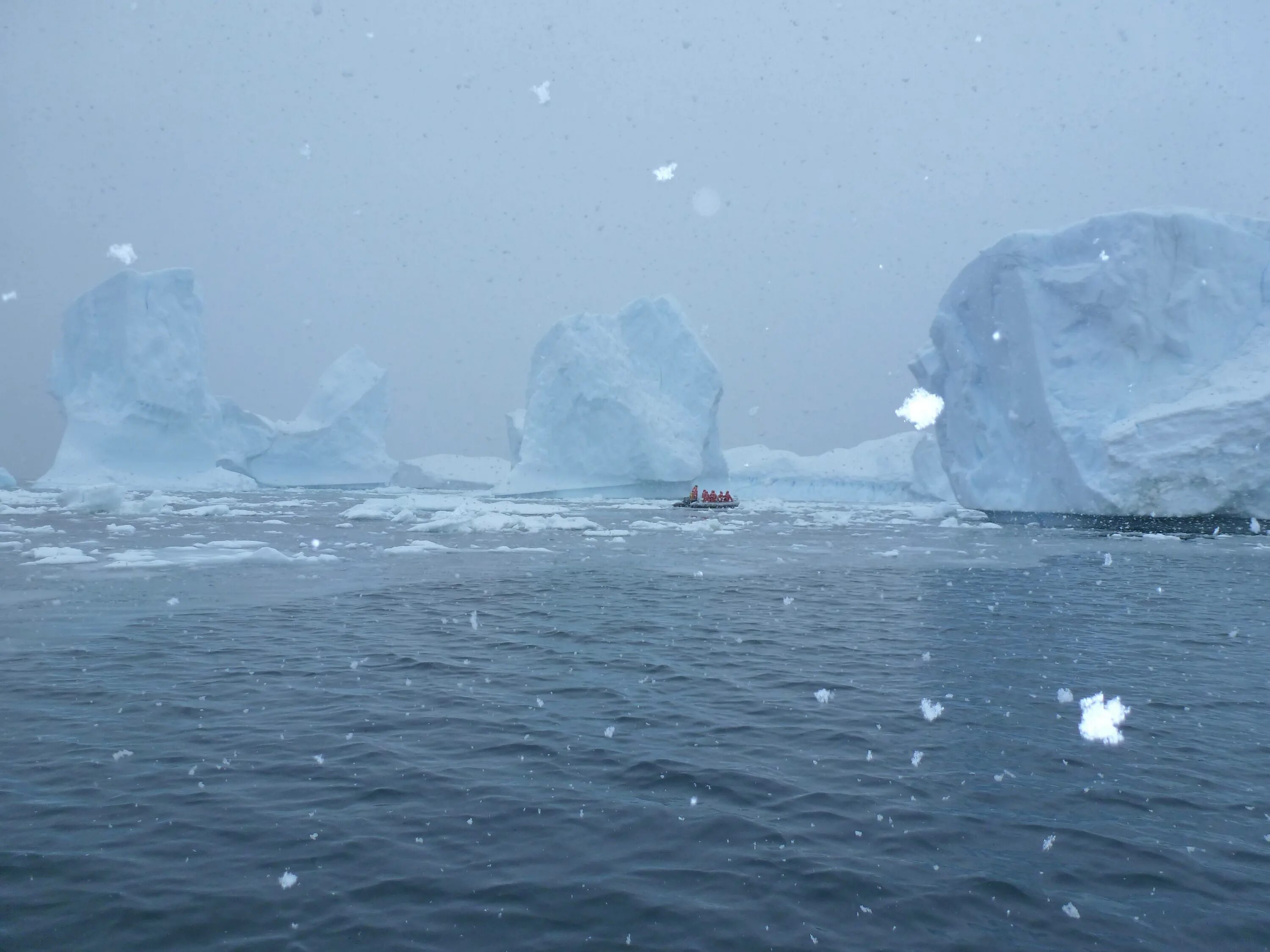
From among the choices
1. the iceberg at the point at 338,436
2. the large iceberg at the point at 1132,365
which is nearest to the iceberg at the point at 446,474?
the iceberg at the point at 338,436

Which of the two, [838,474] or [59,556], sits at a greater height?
[838,474]

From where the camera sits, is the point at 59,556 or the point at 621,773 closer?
the point at 621,773

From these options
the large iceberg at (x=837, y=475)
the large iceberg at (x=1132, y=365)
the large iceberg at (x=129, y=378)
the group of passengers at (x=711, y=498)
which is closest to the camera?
the large iceberg at (x=1132, y=365)

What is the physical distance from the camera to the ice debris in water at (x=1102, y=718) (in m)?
6.23

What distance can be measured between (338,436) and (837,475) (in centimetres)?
3934

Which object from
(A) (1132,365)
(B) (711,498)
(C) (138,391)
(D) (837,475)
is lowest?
(B) (711,498)

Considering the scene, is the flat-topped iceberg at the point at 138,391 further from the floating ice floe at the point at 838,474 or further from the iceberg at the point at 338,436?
the floating ice floe at the point at 838,474

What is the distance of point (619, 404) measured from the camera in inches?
1903

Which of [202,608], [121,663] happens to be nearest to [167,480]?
[202,608]

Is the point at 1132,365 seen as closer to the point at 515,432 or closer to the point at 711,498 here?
the point at 711,498

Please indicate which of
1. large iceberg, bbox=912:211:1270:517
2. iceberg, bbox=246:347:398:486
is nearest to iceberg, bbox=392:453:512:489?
iceberg, bbox=246:347:398:486

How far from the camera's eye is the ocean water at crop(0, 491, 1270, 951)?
3.54m

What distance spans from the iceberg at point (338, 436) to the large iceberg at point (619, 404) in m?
15.2

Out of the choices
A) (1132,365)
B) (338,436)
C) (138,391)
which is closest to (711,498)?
(1132,365)
